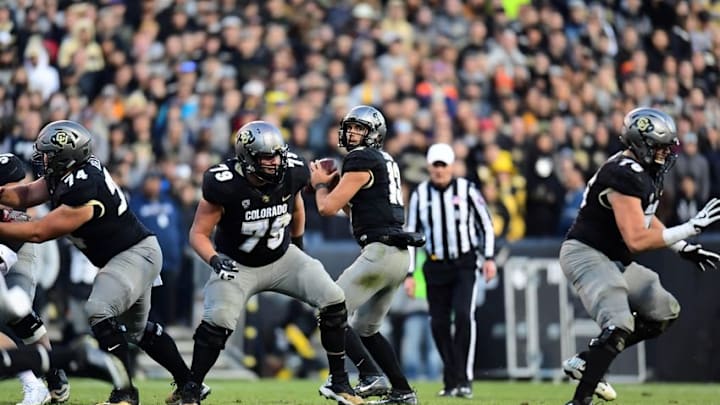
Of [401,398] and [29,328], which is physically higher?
[29,328]

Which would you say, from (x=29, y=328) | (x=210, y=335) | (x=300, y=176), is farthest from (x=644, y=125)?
(x=29, y=328)

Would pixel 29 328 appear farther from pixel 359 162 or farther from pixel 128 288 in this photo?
pixel 359 162

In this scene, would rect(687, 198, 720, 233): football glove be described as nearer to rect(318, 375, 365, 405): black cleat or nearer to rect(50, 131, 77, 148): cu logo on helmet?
rect(318, 375, 365, 405): black cleat

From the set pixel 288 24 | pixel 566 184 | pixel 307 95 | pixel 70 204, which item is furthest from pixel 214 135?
pixel 70 204

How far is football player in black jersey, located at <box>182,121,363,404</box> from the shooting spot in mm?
7781

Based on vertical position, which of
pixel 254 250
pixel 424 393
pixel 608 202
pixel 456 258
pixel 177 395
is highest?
pixel 608 202

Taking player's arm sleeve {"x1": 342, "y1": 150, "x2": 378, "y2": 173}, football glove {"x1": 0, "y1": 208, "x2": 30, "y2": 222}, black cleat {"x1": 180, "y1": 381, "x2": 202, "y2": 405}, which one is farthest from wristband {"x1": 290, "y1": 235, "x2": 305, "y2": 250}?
football glove {"x1": 0, "y1": 208, "x2": 30, "y2": 222}

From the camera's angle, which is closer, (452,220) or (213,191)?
(213,191)

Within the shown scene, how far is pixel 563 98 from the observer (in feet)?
50.4

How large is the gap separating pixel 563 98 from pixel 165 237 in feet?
17.2

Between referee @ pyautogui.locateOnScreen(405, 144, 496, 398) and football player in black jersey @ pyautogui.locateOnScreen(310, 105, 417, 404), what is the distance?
1.85 m

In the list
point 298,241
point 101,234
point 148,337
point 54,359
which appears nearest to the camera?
point 54,359

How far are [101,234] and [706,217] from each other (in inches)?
145

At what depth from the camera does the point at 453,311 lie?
35.7 ft
